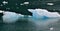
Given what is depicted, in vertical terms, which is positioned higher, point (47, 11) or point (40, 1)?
point (40, 1)

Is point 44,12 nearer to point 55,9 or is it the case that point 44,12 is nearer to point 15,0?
point 55,9

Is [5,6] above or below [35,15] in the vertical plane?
above

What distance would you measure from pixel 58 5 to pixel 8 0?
0.95m

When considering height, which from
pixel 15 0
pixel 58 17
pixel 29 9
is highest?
pixel 15 0

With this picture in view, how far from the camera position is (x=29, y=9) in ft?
8.34

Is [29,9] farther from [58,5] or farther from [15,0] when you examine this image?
[58,5]

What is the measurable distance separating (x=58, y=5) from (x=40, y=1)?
35 centimetres

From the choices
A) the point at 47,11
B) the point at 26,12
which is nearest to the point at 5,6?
the point at 26,12

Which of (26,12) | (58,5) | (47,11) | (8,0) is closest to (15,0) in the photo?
(8,0)

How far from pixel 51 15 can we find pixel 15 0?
0.74 m

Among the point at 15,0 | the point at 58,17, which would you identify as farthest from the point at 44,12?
the point at 15,0

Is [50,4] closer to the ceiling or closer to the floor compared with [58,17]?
closer to the ceiling

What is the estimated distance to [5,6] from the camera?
255 centimetres

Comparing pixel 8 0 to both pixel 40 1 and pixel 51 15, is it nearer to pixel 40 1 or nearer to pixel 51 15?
pixel 40 1
